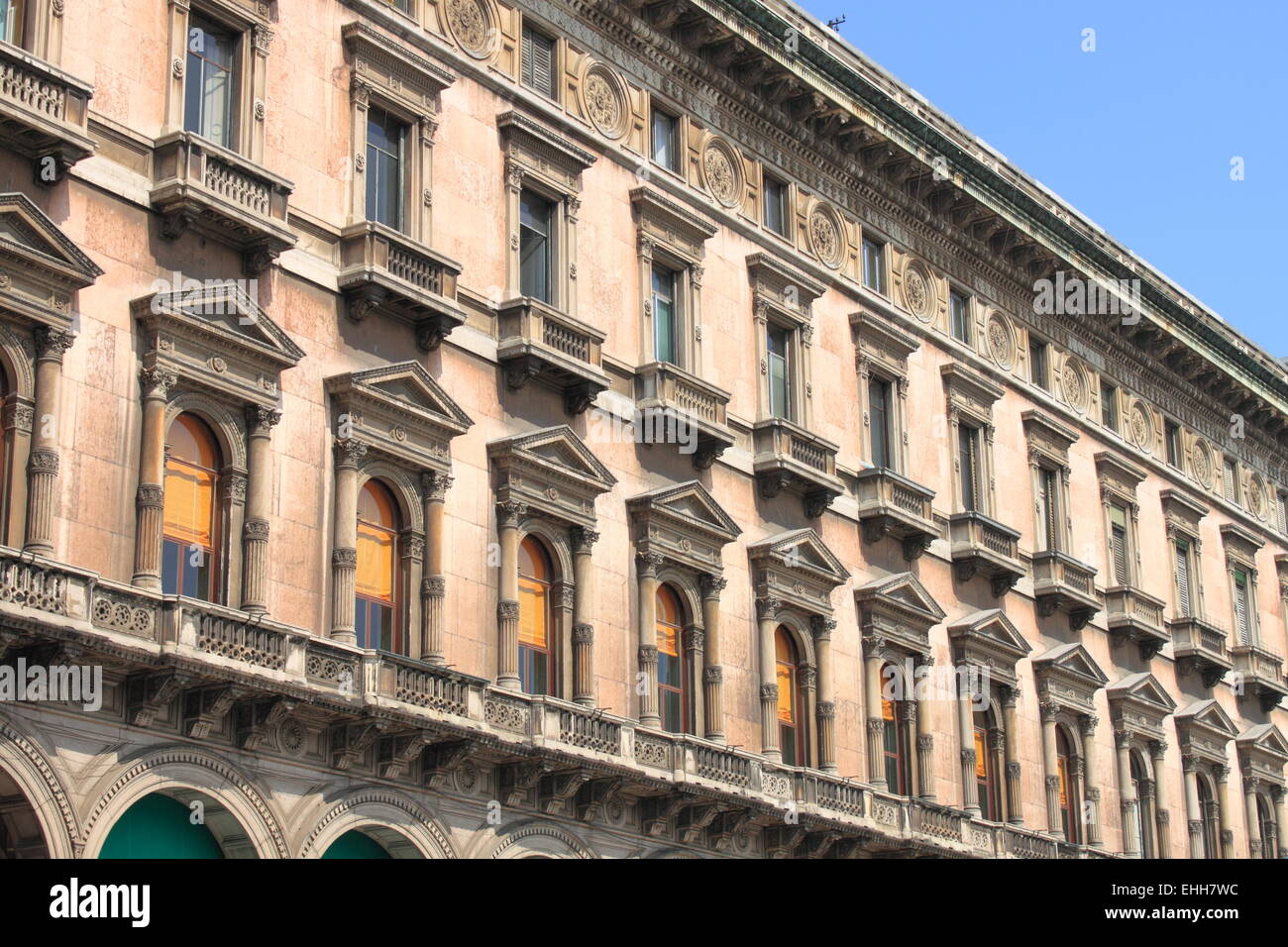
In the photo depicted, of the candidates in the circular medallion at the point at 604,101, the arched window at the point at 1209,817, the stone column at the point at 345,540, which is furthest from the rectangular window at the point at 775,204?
the arched window at the point at 1209,817

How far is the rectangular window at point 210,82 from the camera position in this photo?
96.2ft

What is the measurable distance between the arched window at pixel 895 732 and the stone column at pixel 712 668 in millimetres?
5025

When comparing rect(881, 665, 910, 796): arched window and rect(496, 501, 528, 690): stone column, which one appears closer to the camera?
rect(496, 501, 528, 690): stone column

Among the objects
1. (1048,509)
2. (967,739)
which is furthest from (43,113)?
(1048,509)

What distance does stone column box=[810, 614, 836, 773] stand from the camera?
37656mm

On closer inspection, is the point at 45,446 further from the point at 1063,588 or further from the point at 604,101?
the point at 1063,588

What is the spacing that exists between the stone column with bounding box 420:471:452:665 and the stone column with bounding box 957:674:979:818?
550 inches

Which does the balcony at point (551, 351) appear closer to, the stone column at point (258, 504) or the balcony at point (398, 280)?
the balcony at point (398, 280)

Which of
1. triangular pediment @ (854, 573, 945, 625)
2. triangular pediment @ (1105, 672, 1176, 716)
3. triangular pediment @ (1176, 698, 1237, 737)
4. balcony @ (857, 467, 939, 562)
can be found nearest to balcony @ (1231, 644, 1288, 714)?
triangular pediment @ (1176, 698, 1237, 737)

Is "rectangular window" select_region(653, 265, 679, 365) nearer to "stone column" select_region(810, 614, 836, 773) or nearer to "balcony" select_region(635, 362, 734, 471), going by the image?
"balcony" select_region(635, 362, 734, 471)

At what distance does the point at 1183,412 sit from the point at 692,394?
2164 centimetres

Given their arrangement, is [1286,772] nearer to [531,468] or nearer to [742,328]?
[742,328]
